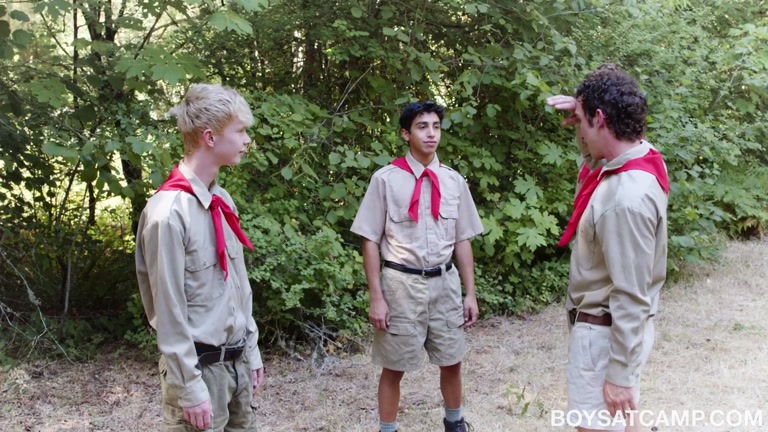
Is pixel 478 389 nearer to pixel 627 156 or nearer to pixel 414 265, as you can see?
pixel 414 265

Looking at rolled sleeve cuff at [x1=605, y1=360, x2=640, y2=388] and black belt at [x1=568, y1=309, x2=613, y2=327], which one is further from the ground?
black belt at [x1=568, y1=309, x2=613, y2=327]

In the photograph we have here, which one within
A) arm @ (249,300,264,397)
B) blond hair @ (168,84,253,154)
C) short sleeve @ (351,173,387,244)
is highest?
blond hair @ (168,84,253,154)

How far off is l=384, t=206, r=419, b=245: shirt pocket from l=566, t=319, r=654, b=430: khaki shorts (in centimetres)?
127

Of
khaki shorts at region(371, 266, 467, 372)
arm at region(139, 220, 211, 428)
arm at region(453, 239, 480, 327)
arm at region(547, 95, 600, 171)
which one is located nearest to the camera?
arm at region(139, 220, 211, 428)

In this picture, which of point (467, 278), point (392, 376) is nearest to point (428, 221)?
point (467, 278)

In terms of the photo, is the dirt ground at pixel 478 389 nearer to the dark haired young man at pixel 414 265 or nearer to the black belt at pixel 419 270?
the dark haired young man at pixel 414 265

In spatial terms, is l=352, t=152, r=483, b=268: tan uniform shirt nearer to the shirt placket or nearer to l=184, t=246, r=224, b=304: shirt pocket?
the shirt placket

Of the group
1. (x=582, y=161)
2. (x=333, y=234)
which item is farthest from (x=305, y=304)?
(x=582, y=161)

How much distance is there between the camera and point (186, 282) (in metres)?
2.26

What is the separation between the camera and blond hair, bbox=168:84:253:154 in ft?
7.57

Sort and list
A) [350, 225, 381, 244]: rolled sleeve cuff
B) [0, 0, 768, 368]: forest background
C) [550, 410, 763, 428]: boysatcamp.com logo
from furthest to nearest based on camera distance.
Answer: [0, 0, 768, 368]: forest background < [550, 410, 763, 428]: boysatcamp.com logo < [350, 225, 381, 244]: rolled sleeve cuff

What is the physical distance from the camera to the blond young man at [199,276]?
2.17 metres

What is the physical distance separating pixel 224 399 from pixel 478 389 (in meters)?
2.52

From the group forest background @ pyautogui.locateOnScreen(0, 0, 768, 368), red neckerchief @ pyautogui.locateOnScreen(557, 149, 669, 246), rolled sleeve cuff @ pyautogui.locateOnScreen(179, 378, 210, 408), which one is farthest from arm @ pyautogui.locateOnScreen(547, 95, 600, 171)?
forest background @ pyautogui.locateOnScreen(0, 0, 768, 368)
